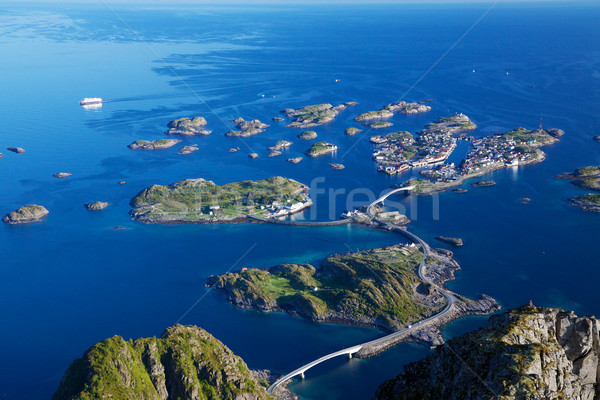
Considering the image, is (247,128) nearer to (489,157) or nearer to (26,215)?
(489,157)

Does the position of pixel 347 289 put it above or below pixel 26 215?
above

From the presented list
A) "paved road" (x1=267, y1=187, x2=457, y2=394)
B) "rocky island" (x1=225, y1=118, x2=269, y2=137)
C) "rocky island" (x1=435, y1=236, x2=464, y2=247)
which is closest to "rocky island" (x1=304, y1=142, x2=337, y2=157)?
"rocky island" (x1=225, y1=118, x2=269, y2=137)

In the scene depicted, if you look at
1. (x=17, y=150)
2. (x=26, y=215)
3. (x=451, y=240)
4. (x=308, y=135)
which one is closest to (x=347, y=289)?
(x=451, y=240)

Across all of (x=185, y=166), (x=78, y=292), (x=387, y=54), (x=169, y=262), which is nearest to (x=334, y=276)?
(x=169, y=262)

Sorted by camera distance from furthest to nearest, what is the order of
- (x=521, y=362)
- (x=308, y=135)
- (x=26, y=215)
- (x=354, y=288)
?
(x=308, y=135)
(x=26, y=215)
(x=354, y=288)
(x=521, y=362)

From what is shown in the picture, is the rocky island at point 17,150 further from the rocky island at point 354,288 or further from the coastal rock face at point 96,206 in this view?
the rocky island at point 354,288
